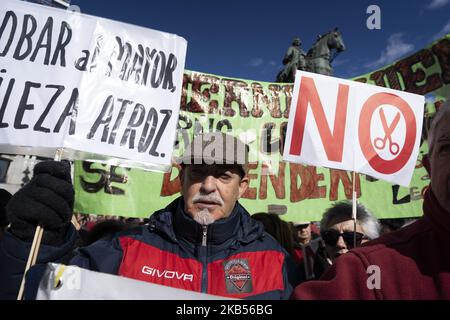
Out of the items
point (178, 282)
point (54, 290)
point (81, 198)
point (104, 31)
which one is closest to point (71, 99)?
point (104, 31)

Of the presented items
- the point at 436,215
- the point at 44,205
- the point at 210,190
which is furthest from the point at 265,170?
the point at 436,215

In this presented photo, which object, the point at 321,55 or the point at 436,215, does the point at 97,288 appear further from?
the point at 321,55

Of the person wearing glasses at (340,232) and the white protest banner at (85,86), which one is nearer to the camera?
the white protest banner at (85,86)

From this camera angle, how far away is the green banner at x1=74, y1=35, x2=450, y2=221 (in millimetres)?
4293

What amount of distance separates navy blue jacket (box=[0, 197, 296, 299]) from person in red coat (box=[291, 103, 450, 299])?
65 cm

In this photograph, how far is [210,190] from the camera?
6.73 ft

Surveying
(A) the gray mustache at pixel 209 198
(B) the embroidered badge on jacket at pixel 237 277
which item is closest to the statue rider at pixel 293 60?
(A) the gray mustache at pixel 209 198

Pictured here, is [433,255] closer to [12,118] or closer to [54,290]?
[54,290]

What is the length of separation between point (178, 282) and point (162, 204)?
9.14 ft

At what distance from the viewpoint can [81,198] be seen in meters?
4.29

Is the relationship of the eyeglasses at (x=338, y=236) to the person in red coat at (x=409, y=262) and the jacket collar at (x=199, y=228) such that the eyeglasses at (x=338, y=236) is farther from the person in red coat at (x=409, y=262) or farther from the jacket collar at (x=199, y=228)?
the person in red coat at (x=409, y=262)

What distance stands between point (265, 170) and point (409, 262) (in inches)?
141

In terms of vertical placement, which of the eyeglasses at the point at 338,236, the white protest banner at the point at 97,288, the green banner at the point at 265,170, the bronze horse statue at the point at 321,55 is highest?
the bronze horse statue at the point at 321,55

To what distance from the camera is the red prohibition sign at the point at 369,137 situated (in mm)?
2736
